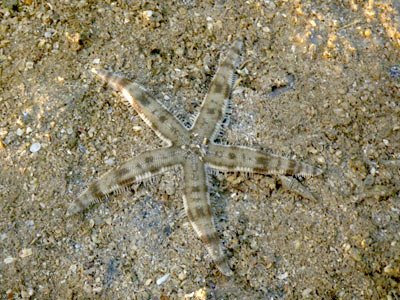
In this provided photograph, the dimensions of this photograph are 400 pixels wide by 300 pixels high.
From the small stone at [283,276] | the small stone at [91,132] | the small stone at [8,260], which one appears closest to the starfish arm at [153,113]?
the small stone at [91,132]

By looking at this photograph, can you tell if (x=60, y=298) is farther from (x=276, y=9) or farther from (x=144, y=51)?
(x=276, y=9)

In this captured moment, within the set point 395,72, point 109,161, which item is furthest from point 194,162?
point 395,72

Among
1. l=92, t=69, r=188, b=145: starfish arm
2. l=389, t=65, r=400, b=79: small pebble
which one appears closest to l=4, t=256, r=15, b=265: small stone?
l=92, t=69, r=188, b=145: starfish arm

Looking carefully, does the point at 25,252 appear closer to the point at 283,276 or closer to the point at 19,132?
the point at 19,132

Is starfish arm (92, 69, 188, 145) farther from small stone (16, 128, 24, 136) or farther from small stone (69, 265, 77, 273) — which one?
small stone (69, 265, 77, 273)

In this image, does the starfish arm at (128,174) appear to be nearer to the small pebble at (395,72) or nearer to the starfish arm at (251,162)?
the starfish arm at (251,162)
